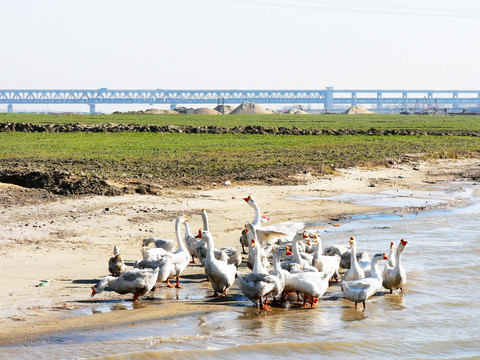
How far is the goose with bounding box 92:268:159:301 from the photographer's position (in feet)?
40.6

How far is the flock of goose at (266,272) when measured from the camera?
12539 millimetres

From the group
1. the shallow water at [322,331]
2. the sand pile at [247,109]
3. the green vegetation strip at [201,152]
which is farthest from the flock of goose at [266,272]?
the sand pile at [247,109]

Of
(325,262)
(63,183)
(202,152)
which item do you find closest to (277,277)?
(325,262)

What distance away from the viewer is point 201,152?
37906 millimetres

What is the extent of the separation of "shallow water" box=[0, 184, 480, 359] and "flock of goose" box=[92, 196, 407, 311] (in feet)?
1.06

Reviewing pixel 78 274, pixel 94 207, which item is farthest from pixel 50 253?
pixel 94 207

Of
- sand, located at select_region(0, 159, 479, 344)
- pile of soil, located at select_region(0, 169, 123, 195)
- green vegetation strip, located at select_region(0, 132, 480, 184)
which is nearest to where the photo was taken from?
sand, located at select_region(0, 159, 479, 344)

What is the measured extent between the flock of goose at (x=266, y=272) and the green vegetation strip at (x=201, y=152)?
37.2 feet

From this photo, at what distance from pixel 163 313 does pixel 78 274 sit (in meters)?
2.58

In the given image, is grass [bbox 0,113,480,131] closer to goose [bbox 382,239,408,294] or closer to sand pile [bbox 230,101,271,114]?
sand pile [bbox 230,101,271,114]

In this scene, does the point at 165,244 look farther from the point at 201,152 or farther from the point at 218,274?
the point at 201,152

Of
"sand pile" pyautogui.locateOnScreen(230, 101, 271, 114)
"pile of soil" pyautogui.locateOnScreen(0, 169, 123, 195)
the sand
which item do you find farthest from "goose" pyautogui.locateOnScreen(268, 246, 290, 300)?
"sand pile" pyautogui.locateOnScreen(230, 101, 271, 114)

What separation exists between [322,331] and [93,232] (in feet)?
24.6

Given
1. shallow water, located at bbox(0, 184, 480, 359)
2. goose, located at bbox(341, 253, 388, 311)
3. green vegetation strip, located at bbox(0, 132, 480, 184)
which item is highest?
green vegetation strip, located at bbox(0, 132, 480, 184)
